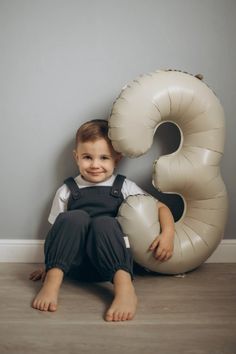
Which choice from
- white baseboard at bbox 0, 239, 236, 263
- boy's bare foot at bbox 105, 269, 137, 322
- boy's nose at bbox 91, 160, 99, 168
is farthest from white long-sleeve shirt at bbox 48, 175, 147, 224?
boy's bare foot at bbox 105, 269, 137, 322

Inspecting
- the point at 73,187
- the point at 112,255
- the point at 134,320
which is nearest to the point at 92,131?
the point at 73,187

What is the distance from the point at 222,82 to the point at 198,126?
1.02 feet

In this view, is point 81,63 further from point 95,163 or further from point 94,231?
point 94,231

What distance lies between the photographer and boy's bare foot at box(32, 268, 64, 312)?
1380 mm

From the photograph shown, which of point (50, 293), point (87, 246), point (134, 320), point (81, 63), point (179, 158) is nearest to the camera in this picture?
point (134, 320)

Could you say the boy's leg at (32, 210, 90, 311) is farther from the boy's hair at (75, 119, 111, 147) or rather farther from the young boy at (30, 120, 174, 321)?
the boy's hair at (75, 119, 111, 147)

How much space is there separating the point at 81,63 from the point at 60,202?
57cm

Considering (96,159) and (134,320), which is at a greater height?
(96,159)

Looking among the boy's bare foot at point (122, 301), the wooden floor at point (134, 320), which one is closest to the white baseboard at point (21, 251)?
the wooden floor at point (134, 320)

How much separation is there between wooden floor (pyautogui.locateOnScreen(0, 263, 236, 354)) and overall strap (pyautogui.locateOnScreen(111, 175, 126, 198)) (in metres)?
0.34

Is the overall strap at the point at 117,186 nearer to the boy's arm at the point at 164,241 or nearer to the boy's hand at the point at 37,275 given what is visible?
the boy's arm at the point at 164,241

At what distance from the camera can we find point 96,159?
164 cm

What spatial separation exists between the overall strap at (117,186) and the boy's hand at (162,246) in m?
0.23

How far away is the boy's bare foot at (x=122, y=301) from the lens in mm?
1310
